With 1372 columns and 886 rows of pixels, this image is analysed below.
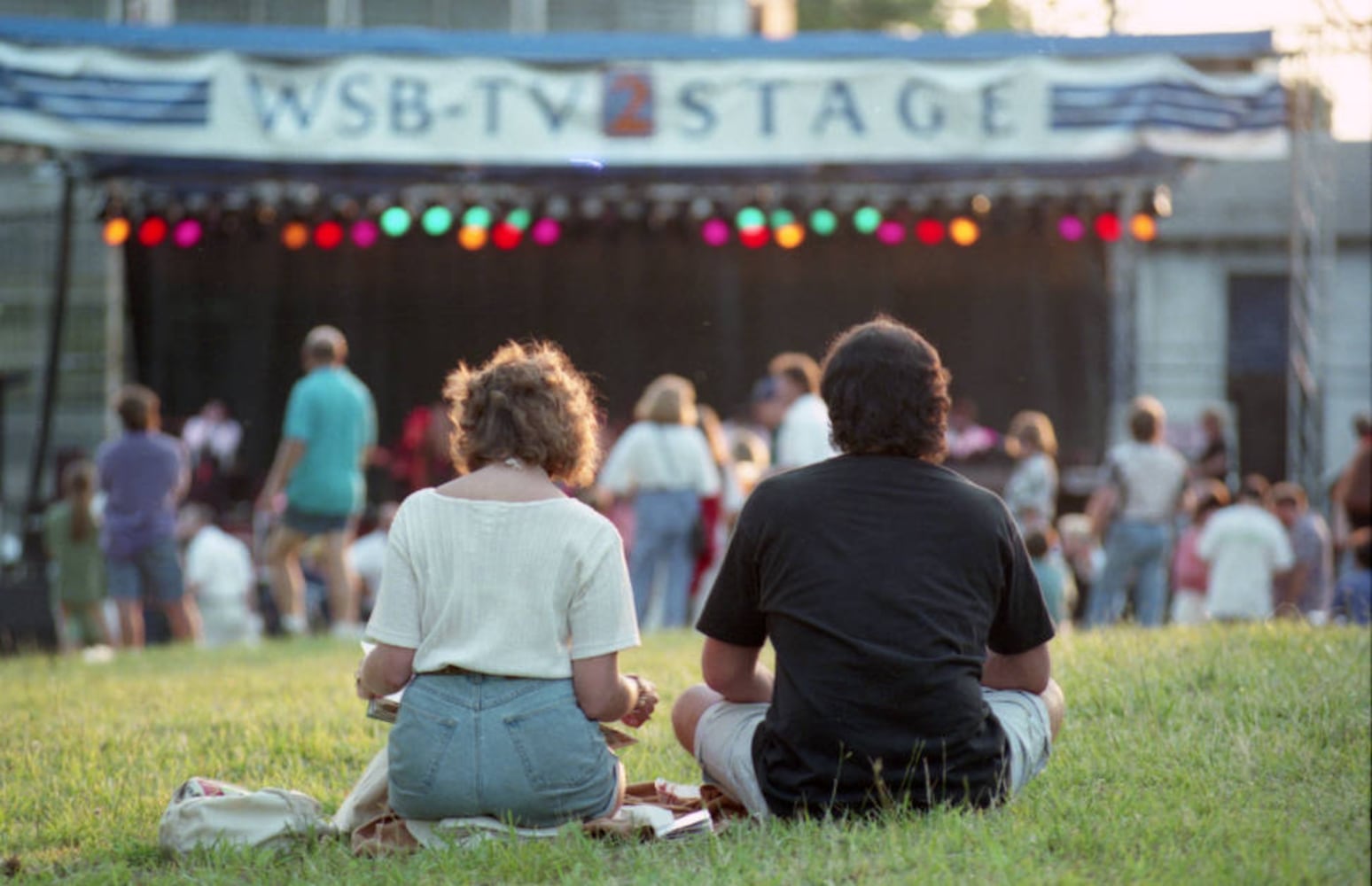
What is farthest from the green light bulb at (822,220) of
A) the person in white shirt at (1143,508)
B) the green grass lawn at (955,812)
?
the green grass lawn at (955,812)

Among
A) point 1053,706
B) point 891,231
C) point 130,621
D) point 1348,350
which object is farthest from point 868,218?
point 1348,350

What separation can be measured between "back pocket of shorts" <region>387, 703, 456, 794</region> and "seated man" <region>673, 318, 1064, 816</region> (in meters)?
0.65

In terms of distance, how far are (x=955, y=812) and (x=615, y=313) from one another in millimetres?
12125

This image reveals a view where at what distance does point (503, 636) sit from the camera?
3791 millimetres

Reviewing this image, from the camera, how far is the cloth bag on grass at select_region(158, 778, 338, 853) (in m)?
4.02

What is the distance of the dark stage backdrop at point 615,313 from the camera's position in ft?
50.5

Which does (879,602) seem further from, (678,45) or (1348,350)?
(1348,350)

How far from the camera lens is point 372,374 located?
51.9 feet

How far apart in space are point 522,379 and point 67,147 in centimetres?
944

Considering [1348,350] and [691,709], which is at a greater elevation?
[1348,350]

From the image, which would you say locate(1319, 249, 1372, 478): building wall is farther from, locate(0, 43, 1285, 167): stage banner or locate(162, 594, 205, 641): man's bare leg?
locate(162, 594, 205, 641): man's bare leg

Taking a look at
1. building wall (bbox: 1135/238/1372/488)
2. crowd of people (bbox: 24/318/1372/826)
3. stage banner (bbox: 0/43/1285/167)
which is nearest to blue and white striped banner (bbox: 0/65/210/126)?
stage banner (bbox: 0/43/1285/167)

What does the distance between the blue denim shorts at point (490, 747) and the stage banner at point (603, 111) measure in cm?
886

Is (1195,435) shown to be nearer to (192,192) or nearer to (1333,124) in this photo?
(1333,124)
